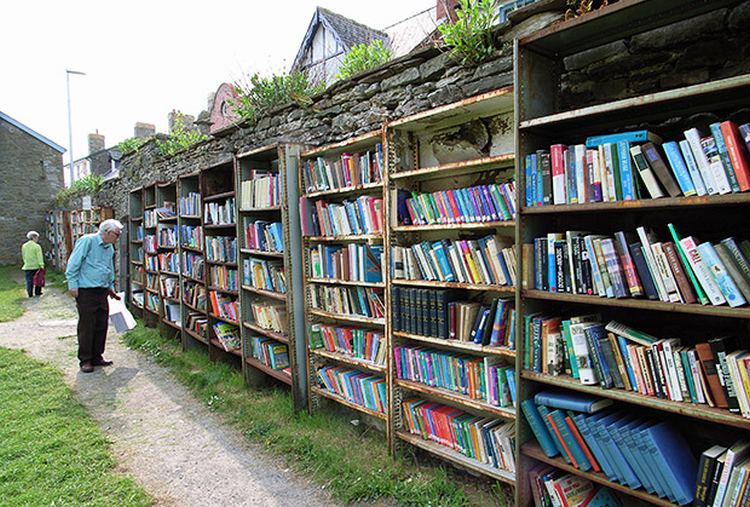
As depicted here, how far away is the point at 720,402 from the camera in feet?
5.32

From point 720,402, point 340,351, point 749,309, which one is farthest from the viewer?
point 340,351

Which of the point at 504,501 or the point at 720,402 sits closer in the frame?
the point at 720,402

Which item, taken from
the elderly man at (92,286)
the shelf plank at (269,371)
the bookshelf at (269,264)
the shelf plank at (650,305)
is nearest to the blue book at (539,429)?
the shelf plank at (650,305)

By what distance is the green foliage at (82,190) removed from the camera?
1189cm

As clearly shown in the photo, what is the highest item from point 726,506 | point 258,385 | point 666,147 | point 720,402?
point 666,147

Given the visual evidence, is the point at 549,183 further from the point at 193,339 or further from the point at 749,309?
the point at 193,339

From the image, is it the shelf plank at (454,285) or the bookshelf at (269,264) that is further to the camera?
the bookshelf at (269,264)

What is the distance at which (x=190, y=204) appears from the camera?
5.74 meters

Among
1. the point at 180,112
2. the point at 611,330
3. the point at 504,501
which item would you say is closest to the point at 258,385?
the point at 504,501

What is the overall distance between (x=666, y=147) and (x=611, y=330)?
775mm

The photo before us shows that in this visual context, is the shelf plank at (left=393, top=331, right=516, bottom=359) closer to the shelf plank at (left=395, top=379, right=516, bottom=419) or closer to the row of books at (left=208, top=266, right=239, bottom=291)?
the shelf plank at (left=395, top=379, right=516, bottom=419)

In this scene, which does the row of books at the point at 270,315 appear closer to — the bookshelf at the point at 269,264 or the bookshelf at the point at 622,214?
the bookshelf at the point at 269,264

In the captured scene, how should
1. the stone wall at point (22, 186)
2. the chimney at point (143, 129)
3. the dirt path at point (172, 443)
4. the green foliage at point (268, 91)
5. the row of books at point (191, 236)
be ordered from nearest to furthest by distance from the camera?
1. the dirt path at point (172, 443)
2. the green foliage at point (268, 91)
3. the row of books at point (191, 236)
4. the chimney at point (143, 129)
5. the stone wall at point (22, 186)

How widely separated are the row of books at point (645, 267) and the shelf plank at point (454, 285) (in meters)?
0.20
